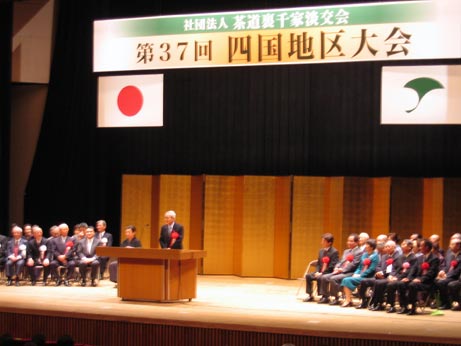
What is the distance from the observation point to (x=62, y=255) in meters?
10.8

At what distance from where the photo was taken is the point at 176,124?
1253 cm

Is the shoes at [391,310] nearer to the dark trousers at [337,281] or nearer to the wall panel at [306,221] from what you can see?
the dark trousers at [337,281]

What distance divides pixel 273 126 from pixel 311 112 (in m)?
0.62

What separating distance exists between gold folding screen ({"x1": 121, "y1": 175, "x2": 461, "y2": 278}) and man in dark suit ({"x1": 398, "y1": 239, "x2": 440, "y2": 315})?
2510mm

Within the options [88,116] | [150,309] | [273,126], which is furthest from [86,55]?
[150,309]

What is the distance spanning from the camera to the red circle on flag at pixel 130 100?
10.2 m

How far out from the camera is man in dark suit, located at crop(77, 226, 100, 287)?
10688 mm

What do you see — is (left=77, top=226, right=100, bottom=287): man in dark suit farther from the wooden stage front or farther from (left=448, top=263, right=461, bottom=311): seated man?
(left=448, top=263, right=461, bottom=311): seated man

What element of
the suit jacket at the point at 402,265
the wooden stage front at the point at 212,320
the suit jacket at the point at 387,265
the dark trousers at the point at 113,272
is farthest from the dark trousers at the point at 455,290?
the dark trousers at the point at 113,272

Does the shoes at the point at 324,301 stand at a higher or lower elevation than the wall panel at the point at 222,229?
lower

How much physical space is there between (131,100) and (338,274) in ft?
11.6

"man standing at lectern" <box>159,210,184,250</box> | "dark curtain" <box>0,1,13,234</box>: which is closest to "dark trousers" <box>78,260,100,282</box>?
"man standing at lectern" <box>159,210,184,250</box>

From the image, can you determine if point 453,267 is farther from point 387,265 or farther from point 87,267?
point 87,267

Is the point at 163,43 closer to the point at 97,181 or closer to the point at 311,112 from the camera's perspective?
the point at 311,112
